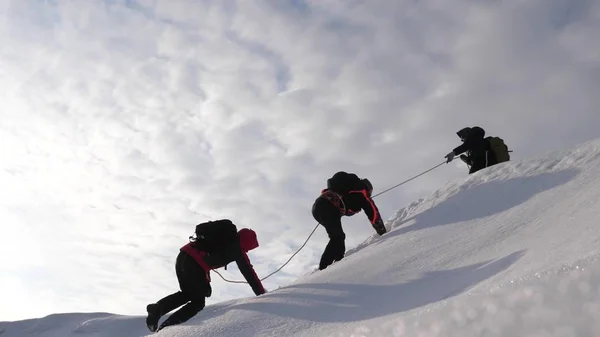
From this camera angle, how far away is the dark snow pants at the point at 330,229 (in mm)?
6230

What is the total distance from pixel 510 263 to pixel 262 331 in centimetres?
178

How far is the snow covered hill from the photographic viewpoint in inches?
41.2

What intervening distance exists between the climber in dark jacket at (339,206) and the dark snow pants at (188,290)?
162 centimetres

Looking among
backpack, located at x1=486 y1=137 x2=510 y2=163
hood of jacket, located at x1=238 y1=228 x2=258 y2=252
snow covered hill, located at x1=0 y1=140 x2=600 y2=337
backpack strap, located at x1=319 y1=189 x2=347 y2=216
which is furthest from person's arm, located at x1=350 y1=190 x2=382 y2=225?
backpack, located at x1=486 y1=137 x2=510 y2=163

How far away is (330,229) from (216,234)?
1.58m

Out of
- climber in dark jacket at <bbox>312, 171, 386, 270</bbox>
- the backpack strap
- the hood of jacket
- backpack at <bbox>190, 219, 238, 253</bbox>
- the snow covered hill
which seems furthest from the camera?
the backpack strap

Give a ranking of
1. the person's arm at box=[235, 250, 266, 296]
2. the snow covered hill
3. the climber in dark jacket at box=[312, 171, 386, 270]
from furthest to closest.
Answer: the climber in dark jacket at box=[312, 171, 386, 270], the person's arm at box=[235, 250, 266, 296], the snow covered hill

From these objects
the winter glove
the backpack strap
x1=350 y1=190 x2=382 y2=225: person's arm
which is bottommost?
the winter glove

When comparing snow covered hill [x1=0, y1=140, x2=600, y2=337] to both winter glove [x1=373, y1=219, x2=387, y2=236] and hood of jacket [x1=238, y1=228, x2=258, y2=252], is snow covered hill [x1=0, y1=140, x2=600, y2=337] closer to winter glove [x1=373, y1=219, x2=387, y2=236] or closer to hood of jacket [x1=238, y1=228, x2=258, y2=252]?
winter glove [x1=373, y1=219, x2=387, y2=236]

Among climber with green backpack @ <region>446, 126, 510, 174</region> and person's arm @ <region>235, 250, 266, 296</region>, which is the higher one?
climber with green backpack @ <region>446, 126, 510, 174</region>

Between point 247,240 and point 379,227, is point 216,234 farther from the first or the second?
point 379,227

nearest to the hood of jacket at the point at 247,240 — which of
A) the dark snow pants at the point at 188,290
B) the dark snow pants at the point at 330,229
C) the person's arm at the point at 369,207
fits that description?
the dark snow pants at the point at 188,290

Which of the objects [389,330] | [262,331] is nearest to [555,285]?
[389,330]

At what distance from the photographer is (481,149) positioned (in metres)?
7.52
